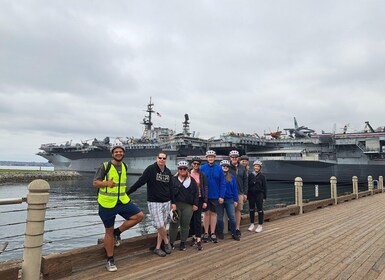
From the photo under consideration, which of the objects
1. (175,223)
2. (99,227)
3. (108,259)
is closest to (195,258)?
(175,223)

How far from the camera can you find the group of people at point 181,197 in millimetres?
4008

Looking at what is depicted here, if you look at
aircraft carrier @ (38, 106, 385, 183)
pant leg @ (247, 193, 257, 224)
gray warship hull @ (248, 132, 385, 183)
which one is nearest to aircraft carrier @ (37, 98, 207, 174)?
aircraft carrier @ (38, 106, 385, 183)

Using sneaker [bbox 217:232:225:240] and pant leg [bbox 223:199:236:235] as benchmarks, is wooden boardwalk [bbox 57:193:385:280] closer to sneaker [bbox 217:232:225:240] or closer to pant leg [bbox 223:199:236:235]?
sneaker [bbox 217:232:225:240]

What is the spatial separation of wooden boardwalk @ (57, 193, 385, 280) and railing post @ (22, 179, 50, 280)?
2.26 ft

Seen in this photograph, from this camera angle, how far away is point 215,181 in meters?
5.64

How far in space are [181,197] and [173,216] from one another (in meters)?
0.34

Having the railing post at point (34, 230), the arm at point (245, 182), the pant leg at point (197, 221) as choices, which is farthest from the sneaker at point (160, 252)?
the arm at point (245, 182)

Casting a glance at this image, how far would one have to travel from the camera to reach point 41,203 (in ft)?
10.5

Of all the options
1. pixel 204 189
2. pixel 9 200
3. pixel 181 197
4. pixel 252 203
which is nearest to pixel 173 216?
pixel 181 197

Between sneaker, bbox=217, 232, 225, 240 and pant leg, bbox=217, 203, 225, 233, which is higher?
pant leg, bbox=217, 203, 225, 233

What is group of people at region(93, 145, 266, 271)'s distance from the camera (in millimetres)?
4008

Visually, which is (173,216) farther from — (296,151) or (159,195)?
(296,151)

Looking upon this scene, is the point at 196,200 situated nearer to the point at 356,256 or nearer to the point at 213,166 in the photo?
the point at 213,166

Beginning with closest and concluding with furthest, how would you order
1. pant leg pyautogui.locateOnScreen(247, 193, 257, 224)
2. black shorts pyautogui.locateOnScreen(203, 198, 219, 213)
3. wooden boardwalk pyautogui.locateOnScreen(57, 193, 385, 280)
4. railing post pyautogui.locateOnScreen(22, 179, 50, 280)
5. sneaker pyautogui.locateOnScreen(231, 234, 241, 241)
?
1. railing post pyautogui.locateOnScreen(22, 179, 50, 280)
2. wooden boardwalk pyautogui.locateOnScreen(57, 193, 385, 280)
3. black shorts pyautogui.locateOnScreen(203, 198, 219, 213)
4. sneaker pyautogui.locateOnScreen(231, 234, 241, 241)
5. pant leg pyautogui.locateOnScreen(247, 193, 257, 224)
